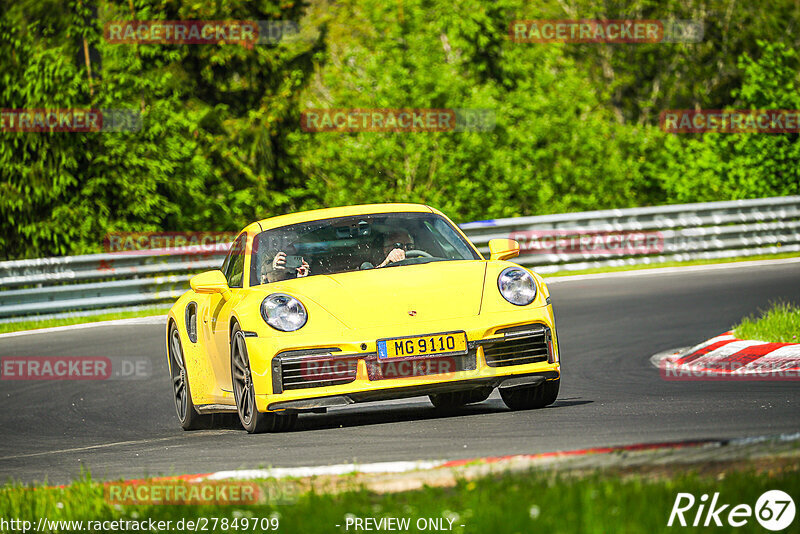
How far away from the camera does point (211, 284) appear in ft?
28.0

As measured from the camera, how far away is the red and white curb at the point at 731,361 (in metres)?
10.2

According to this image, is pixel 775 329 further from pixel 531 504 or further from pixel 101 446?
pixel 531 504

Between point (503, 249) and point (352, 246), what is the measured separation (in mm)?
993

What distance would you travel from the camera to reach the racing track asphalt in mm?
6646

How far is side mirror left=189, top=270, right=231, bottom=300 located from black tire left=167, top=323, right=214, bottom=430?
119 cm

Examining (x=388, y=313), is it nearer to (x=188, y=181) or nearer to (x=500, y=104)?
(x=188, y=181)

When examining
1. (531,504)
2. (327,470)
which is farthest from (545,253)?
(531,504)

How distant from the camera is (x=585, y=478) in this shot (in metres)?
4.94

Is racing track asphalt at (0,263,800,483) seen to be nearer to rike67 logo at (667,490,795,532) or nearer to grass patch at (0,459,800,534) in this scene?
grass patch at (0,459,800,534)

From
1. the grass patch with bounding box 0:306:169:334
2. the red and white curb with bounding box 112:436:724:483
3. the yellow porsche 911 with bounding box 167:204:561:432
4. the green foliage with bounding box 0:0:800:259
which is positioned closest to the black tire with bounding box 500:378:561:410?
the yellow porsche 911 with bounding box 167:204:561:432

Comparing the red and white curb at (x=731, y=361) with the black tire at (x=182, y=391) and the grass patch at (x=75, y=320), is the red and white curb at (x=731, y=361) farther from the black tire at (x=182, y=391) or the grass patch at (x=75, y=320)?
the grass patch at (x=75, y=320)

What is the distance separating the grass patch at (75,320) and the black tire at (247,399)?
9.41m

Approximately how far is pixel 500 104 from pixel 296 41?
5.13 m

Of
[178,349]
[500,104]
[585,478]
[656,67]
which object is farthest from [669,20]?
[585,478]
